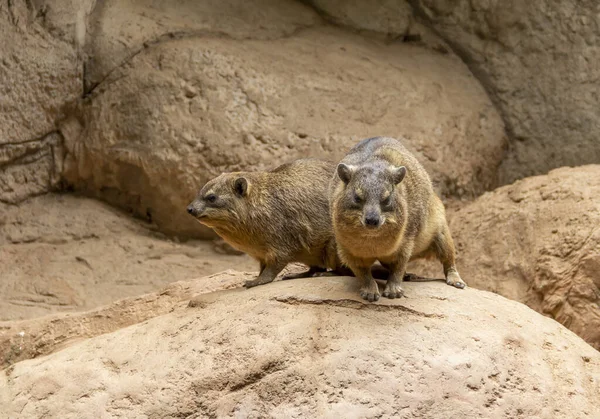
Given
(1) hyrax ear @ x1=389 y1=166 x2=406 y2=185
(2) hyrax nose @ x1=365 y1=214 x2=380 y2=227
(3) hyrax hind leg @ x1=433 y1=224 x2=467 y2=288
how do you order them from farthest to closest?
(3) hyrax hind leg @ x1=433 y1=224 x2=467 y2=288 < (1) hyrax ear @ x1=389 y1=166 x2=406 y2=185 < (2) hyrax nose @ x1=365 y1=214 x2=380 y2=227

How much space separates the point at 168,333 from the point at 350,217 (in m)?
1.45

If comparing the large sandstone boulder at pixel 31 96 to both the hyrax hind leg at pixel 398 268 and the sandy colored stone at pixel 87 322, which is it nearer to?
the sandy colored stone at pixel 87 322

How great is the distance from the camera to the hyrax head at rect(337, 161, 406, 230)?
17.8 feet

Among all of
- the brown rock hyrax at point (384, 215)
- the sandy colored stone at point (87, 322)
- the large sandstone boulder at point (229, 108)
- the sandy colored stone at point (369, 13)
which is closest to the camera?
the brown rock hyrax at point (384, 215)

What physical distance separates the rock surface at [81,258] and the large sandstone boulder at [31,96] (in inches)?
11.1

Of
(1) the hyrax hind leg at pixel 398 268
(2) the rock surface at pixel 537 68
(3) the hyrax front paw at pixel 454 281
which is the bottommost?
(3) the hyrax front paw at pixel 454 281

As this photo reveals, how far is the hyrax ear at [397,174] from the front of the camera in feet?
18.7

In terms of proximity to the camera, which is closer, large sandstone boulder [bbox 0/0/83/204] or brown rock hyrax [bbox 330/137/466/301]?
brown rock hyrax [bbox 330/137/466/301]

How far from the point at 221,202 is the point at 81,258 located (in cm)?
321

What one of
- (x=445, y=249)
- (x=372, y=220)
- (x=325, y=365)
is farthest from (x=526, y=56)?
(x=325, y=365)

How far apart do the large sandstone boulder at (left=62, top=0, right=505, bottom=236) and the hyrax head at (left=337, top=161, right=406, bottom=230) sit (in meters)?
3.86

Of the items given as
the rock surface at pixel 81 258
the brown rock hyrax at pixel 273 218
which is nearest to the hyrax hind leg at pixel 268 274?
the brown rock hyrax at pixel 273 218

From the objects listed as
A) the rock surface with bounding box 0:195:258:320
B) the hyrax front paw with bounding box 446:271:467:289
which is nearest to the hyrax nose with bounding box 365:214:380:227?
the hyrax front paw with bounding box 446:271:467:289

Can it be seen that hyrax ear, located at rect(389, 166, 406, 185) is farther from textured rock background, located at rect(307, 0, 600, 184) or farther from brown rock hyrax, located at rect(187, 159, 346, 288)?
textured rock background, located at rect(307, 0, 600, 184)
